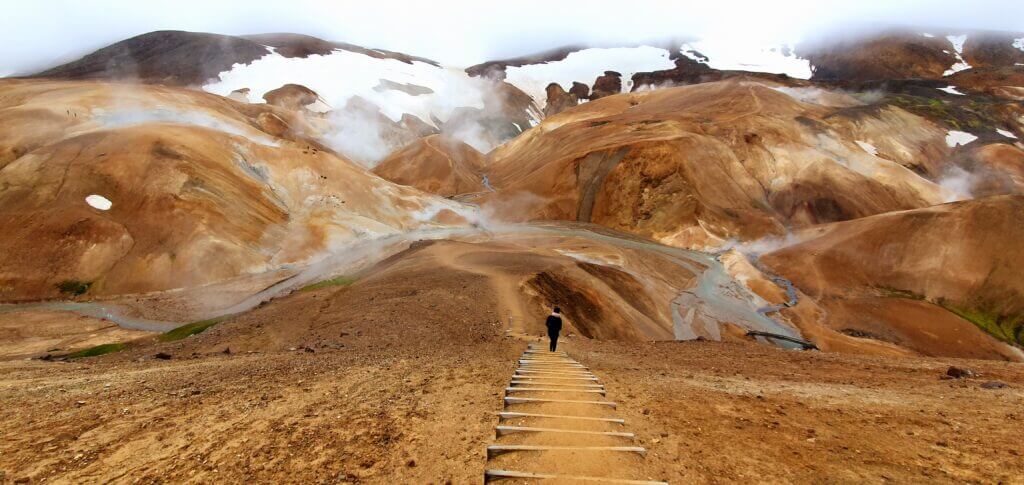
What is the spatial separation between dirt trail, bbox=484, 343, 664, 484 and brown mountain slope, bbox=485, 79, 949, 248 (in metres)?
67.6

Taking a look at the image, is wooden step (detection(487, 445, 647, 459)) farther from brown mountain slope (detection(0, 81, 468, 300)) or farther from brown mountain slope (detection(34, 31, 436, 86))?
brown mountain slope (detection(34, 31, 436, 86))

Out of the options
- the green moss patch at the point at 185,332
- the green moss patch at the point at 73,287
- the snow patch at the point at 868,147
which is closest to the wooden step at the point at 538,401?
the green moss patch at the point at 185,332

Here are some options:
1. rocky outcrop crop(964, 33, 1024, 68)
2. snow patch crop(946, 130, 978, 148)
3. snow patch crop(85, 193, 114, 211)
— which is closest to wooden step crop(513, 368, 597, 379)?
snow patch crop(85, 193, 114, 211)

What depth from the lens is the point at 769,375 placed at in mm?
14359

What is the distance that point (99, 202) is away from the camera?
5012 cm

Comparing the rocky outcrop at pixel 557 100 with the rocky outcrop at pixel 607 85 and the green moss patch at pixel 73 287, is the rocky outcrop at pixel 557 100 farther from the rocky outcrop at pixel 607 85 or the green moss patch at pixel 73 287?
the green moss patch at pixel 73 287

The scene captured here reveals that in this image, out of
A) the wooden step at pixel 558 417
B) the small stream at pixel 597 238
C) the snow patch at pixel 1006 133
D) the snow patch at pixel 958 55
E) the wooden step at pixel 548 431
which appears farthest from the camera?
the snow patch at pixel 958 55

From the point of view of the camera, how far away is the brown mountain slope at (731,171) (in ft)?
254

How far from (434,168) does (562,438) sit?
327 ft

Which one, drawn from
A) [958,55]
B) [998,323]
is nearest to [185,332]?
[998,323]

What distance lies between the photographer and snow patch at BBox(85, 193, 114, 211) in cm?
4963

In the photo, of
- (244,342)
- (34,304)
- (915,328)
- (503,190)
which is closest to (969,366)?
(244,342)

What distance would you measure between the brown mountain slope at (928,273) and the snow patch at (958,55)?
144 meters

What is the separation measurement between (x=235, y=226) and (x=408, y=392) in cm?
5146
